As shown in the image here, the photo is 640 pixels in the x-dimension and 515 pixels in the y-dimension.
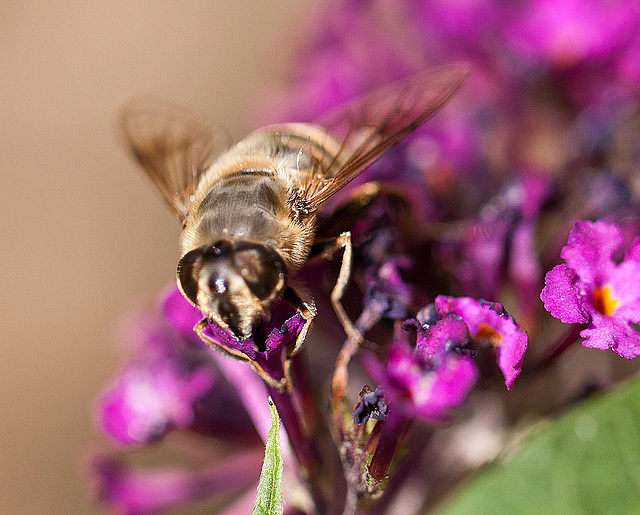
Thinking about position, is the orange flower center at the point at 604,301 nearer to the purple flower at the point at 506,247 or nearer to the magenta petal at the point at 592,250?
the magenta petal at the point at 592,250

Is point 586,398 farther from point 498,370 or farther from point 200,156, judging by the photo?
point 200,156

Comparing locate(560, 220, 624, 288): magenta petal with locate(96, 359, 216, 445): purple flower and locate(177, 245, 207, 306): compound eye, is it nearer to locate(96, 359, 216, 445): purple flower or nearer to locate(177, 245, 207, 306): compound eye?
locate(177, 245, 207, 306): compound eye

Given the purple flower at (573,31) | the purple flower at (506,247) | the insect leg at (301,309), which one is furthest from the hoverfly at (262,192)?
the purple flower at (573,31)

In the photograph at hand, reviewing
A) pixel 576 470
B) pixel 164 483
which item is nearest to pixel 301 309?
pixel 576 470

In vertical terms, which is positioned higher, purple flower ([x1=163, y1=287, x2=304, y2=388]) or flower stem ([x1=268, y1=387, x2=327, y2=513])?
purple flower ([x1=163, y1=287, x2=304, y2=388])

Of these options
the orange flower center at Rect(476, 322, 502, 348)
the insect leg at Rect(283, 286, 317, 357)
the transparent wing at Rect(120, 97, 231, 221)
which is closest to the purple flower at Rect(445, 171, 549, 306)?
the orange flower center at Rect(476, 322, 502, 348)
